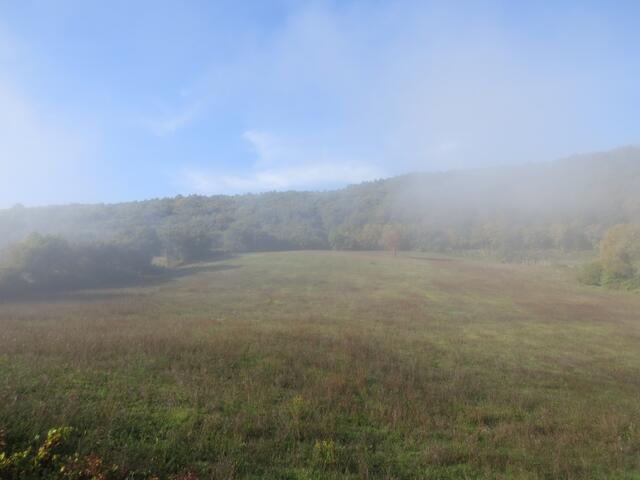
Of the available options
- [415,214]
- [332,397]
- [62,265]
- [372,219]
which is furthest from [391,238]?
[332,397]

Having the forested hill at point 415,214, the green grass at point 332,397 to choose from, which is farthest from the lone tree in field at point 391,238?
the green grass at point 332,397

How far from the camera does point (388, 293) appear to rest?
42906 millimetres

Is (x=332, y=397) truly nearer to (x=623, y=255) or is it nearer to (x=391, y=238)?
(x=623, y=255)

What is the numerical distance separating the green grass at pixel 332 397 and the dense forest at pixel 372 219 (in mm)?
41650

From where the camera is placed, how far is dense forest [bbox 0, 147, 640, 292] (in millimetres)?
63625

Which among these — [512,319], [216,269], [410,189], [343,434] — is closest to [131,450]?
[343,434]

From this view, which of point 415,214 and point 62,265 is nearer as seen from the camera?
point 62,265

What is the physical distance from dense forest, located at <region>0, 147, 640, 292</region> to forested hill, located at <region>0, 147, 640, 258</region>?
13.2 inches

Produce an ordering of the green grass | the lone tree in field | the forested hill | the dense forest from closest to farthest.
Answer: the green grass
the dense forest
the forested hill
the lone tree in field

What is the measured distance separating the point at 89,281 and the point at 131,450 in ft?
177

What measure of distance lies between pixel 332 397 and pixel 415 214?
12140 centimetres

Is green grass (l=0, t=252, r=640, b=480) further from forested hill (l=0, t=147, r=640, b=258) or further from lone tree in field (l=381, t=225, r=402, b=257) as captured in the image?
lone tree in field (l=381, t=225, r=402, b=257)

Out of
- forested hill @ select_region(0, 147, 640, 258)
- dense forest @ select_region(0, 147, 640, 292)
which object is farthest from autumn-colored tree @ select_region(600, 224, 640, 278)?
forested hill @ select_region(0, 147, 640, 258)

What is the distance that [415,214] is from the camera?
127 meters
